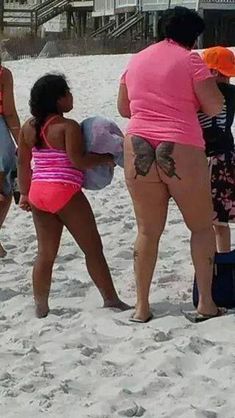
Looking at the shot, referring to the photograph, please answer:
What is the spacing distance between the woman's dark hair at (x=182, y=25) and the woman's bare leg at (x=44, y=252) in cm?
125

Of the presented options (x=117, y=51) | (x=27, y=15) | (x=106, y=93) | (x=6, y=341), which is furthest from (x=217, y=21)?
(x=6, y=341)

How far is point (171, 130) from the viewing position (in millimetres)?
5129

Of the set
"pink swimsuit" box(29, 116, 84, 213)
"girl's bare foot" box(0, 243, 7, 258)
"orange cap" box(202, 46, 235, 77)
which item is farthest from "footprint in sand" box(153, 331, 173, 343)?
"girl's bare foot" box(0, 243, 7, 258)

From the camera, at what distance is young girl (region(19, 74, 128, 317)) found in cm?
545

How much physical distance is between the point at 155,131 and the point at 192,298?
1177 millimetres

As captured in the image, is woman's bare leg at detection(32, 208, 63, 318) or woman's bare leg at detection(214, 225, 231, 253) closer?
woman's bare leg at detection(32, 208, 63, 318)

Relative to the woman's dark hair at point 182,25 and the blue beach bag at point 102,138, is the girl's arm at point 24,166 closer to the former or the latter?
the blue beach bag at point 102,138

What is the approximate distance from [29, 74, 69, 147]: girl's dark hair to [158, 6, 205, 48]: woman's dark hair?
670 millimetres

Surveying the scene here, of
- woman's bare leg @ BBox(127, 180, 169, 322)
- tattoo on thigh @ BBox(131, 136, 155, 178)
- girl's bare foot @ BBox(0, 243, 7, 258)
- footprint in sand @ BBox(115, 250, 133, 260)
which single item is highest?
tattoo on thigh @ BBox(131, 136, 155, 178)

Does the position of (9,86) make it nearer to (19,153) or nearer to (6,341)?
(19,153)

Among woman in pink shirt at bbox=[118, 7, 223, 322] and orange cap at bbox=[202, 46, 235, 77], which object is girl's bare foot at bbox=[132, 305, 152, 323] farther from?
orange cap at bbox=[202, 46, 235, 77]

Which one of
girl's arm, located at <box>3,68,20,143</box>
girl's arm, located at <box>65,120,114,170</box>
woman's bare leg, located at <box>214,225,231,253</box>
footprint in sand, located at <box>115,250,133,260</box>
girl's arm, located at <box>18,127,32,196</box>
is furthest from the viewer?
footprint in sand, located at <box>115,250,133,260</box>

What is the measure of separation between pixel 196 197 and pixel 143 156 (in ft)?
1.17

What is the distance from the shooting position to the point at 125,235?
764cm
